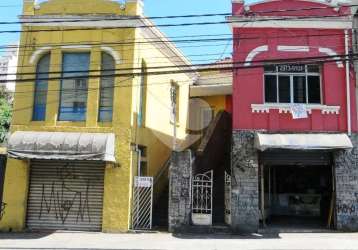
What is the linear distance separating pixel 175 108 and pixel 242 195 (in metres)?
7.31

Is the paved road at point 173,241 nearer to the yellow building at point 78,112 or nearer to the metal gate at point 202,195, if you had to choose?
the yellow building at point 78,112

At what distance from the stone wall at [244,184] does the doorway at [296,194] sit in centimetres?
166

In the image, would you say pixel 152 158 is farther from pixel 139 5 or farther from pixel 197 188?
pixel 139 5

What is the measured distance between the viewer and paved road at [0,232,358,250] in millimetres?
13438

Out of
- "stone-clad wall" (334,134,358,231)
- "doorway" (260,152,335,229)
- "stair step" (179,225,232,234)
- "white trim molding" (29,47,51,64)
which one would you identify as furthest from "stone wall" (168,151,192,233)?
"white trim molding" (29,47,51,64)

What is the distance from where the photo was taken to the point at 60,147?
15828 millimetres

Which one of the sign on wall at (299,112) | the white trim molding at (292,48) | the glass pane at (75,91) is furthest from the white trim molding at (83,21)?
the sign on wall at (299,112)

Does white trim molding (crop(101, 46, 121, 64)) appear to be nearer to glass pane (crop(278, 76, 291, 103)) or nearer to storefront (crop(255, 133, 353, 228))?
storefront (crop(255, 133, 353, 228))

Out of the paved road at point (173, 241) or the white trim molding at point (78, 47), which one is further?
the white trim molding at point (78, 47)

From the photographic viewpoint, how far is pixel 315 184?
1923cm

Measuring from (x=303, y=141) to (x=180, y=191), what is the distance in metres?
4.36

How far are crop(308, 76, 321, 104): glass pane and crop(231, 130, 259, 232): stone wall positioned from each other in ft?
8.19

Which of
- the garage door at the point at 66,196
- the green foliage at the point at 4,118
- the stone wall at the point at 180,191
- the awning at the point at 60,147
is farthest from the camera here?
the green foliage at the point at 4,118

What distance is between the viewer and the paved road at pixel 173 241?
44.1 ft
